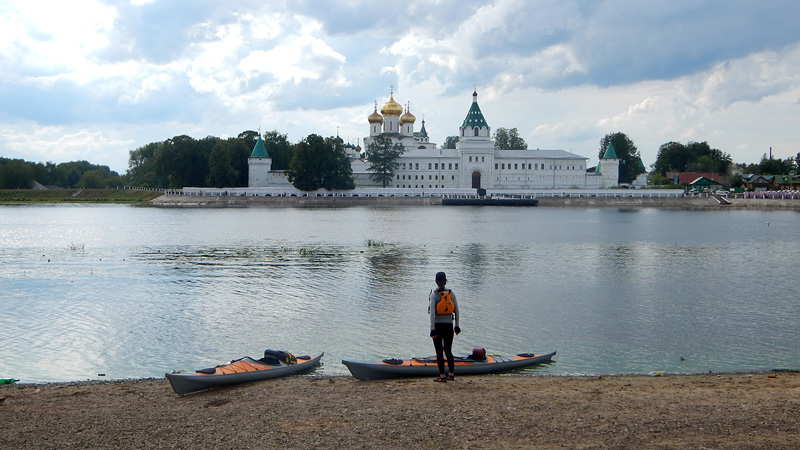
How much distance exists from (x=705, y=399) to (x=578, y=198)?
71430 mm

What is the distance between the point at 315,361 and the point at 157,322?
5323 millimetres

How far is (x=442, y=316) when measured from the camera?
8.66 metres

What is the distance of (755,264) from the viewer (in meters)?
23.8

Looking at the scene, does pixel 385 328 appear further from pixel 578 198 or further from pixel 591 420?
pixel 578 198

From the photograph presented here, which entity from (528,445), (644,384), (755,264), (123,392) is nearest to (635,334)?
(644,384)

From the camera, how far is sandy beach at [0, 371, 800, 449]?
6590 mm

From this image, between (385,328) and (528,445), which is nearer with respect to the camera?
(528,445)

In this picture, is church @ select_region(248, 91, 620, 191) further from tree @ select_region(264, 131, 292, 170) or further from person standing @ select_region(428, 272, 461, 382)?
person standing @ select_region(428, 272, 461, 382)

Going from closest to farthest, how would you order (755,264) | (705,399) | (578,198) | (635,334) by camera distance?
(705,399)
(635,334)
(755,264)
(578,198)

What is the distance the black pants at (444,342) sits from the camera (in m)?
8.77

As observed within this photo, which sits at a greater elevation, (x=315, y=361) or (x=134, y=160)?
(x=134, y=160)

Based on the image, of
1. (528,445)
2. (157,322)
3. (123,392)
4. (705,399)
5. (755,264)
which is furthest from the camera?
(755,264)

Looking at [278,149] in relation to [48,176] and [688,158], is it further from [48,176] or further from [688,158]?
[688,158]

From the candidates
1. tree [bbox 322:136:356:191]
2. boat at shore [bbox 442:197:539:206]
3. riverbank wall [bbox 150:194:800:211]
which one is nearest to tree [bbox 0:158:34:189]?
riverbank wall [bbox 150:194:800:211]
